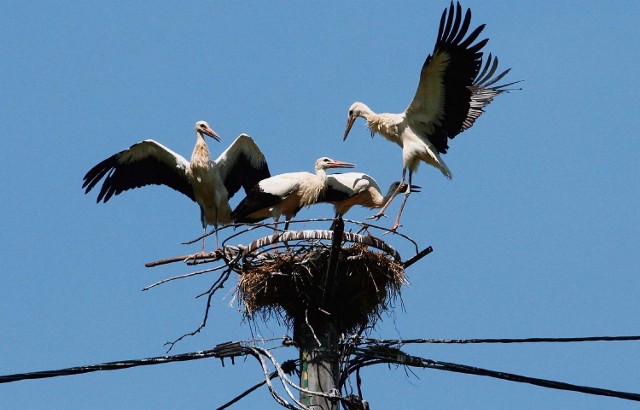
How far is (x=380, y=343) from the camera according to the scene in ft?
22.2

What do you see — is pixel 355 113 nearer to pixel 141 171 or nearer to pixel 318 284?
pixel 141 171

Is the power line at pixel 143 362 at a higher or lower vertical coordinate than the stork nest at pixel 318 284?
lower

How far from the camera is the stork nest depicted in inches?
287

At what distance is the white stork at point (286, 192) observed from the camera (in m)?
10.0

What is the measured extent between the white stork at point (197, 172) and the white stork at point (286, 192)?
92 centimetres

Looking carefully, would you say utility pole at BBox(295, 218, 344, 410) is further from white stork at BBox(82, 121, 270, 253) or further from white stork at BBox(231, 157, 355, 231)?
white stork at BBox(82, 121, 270, 253)

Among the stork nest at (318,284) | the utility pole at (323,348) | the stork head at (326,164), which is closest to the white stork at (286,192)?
the stork head at (326,164)

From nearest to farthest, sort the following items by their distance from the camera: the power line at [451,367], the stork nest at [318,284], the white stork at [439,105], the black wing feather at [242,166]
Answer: the power line at [451,367] < the stork nest at [318,284] < the white stork at [439,105] < the black wing feather at [242,166]

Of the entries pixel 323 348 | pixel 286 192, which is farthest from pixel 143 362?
pixel 286 192

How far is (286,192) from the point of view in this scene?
10.0m

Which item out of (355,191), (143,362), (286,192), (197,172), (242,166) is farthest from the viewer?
(242,166)

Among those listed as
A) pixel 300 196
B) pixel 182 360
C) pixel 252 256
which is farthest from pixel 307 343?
pixel 300 196

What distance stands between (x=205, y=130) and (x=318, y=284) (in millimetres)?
4168

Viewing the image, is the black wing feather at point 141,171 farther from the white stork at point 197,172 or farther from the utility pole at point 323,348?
the utility pole at point 323,348
